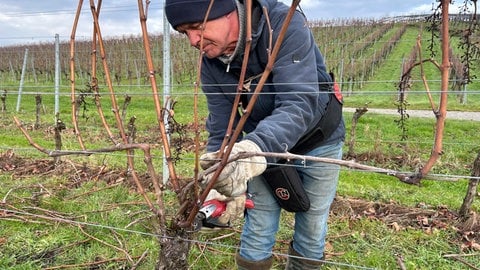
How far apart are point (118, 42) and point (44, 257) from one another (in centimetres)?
2793

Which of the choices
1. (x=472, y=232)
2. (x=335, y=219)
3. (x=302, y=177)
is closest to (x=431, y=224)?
(x=472, y=232)

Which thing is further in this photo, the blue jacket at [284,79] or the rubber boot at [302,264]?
the rubber boot at [302,264]

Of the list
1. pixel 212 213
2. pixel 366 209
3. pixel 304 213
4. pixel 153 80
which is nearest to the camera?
pixel 153 80

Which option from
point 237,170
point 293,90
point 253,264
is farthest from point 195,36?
point 253,264

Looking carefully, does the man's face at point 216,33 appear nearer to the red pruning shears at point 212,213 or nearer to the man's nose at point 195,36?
the man's nose at point 195,36

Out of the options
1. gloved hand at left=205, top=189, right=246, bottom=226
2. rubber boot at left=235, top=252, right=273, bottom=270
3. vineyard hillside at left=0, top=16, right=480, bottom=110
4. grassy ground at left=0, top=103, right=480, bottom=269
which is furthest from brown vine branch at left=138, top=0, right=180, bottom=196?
vineyard hillside at left=0, top=16, right=480, bottom=110

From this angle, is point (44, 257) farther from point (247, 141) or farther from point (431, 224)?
point (431, 224)

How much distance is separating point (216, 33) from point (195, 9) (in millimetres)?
112

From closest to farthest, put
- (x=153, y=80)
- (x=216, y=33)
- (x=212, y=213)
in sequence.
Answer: (x=153, y=80), (x=216, y=33), (x=212, y=213)

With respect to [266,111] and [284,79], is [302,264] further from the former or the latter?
[284,79]

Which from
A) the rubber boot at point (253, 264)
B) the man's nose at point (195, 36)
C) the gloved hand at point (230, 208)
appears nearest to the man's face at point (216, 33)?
the man's nose at point (195, 36)

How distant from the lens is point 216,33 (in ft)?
4.96

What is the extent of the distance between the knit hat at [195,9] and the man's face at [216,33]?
0.08 ft

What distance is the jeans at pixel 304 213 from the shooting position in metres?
2.02
